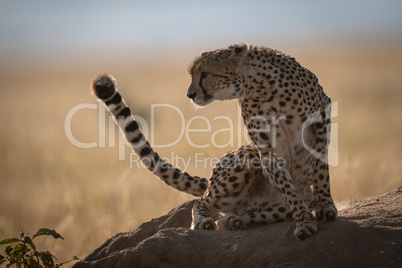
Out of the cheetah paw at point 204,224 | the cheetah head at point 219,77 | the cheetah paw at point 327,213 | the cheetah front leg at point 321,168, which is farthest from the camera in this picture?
the cheetah paw at point 204,224

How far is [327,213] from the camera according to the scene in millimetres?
3805

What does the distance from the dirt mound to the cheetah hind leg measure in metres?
0.34

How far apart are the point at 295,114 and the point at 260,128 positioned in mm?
246

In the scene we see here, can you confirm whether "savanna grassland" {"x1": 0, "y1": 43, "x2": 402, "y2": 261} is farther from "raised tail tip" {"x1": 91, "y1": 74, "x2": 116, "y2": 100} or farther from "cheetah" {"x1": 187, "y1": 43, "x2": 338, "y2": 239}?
"cheetah" {"x1": 187, "y1": 43, "x2": 338, "y2": 239}

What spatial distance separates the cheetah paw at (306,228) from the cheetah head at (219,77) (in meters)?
0.93

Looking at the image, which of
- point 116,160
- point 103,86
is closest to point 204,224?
point 103,86

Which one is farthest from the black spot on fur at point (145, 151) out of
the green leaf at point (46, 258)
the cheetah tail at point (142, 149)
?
the green leaf at point (46, 258)

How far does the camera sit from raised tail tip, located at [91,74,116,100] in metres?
4.64

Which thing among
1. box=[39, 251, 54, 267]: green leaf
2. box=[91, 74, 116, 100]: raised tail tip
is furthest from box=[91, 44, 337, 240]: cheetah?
box=[39, 251, 54, 267]: green leaf

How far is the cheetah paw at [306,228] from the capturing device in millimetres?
3514

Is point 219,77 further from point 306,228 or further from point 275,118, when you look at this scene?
point 306,228

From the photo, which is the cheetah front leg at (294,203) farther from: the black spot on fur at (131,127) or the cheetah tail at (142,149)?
the black spot on fur at (131,127)

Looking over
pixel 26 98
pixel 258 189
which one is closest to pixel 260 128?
pixel 258 189

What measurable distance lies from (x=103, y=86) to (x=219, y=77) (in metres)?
1.02
